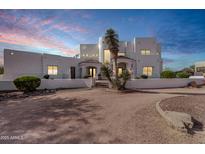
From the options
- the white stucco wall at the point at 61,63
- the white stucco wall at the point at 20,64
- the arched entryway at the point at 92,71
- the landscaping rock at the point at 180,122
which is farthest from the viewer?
the arched entryway at the point at 92,71

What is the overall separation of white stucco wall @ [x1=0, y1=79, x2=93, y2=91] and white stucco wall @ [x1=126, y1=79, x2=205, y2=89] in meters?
4.78

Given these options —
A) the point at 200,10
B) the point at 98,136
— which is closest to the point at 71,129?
the point at 98,136

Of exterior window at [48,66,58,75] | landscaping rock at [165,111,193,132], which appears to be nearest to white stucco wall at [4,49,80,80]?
exterior window at [48,66,58,75]

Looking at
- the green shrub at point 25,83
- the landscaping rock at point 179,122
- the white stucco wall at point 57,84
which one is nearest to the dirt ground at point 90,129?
the landscaping rock at point 179,122

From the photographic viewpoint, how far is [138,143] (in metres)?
3.26

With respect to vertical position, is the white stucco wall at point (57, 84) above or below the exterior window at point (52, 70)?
below

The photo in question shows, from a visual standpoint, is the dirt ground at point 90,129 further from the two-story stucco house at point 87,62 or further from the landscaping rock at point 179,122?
the two-story stucco house at point 87,62

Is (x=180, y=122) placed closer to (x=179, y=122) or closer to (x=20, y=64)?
(x=179, y=122)

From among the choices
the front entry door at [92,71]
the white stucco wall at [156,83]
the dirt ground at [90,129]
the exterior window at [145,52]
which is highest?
the exterior window at [145,52]

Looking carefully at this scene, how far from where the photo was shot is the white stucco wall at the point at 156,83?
13.8 meters

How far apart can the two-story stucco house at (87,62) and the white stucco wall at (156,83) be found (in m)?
3.84

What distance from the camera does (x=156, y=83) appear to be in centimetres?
1483

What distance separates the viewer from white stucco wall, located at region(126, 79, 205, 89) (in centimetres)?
1384
